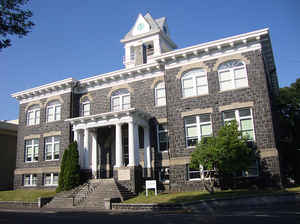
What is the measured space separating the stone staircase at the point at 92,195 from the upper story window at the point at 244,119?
9281 millimetres

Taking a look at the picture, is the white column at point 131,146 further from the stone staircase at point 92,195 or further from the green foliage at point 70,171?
the green foliage at point 70,171

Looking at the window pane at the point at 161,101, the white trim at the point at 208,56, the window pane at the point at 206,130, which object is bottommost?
the window pane at the point at 206,130

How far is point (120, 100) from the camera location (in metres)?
27.3

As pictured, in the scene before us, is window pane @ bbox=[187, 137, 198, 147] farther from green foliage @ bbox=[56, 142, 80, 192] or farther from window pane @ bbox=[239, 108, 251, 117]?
green foliage @ bbox=[56, 142, 80, 192]

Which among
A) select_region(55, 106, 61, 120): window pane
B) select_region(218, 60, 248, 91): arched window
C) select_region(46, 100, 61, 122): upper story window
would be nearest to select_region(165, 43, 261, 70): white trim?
select_region(218, 60, 248, 91): arched window

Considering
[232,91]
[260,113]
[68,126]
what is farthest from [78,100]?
[260,113]

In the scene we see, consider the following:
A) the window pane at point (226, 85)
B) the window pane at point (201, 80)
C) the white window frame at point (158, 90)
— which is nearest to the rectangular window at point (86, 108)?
the white window frame at point (158, 90)

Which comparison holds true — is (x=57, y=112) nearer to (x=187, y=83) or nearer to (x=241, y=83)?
(x=187, y=83)

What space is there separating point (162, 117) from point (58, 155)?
37.5 ft

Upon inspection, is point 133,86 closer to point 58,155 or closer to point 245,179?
point 58,155

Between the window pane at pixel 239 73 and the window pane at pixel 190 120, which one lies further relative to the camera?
the window pane at pixel 190 120

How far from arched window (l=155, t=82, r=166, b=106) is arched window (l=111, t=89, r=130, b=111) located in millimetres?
2928

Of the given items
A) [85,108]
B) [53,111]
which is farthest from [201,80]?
[53,111]

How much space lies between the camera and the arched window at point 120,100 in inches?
1065
